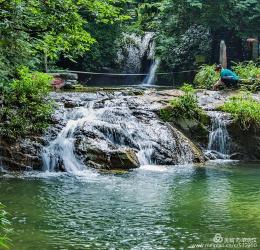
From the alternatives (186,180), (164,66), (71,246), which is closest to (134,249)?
(71,246)

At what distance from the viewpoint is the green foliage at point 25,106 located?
12984mm

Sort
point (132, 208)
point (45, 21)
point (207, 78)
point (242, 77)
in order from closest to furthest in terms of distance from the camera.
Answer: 1. point (45, 21)
2. point (132, 208)
3. point (242, 77)
4. point (207, 78)

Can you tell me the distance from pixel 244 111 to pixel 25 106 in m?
7.00

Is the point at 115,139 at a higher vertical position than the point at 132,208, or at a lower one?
higher

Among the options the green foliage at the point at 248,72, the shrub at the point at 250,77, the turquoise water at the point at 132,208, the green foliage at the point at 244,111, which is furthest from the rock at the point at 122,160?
the green foliage at the point at 248,72

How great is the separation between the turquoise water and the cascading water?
92cm

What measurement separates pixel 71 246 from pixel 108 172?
17.7ft

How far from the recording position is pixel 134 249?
6.30 m

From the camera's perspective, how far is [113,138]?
1368 centimetres

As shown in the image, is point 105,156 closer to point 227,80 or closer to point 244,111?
point 244,111

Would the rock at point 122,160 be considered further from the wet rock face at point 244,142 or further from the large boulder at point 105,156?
the wet rock face at point 244,142

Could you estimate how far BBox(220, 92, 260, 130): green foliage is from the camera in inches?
593

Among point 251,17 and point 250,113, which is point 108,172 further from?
point 251,17

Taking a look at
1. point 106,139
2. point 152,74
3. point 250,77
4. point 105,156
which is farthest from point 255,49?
point 105,156
